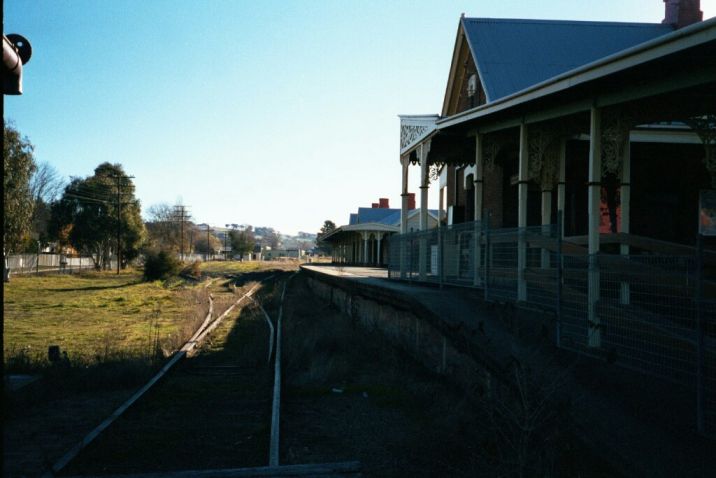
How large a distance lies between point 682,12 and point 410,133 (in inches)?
351

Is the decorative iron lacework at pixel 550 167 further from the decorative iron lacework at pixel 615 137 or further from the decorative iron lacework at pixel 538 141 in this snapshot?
the decorative iron lacework at pixel 615 137

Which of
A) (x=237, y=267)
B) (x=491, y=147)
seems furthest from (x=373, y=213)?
(x=491, y=147)

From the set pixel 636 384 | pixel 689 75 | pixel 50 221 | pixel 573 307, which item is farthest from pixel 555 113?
pixel 50 221

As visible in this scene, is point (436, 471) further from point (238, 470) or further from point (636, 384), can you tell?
point (636, 384)

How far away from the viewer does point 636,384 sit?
18.3ft

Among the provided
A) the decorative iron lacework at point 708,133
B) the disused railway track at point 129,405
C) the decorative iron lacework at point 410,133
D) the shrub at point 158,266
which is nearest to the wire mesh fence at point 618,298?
the decorative iron lacework at point 708,133

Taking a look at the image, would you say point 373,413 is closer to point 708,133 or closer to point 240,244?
point 708,133

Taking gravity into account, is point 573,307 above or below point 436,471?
above

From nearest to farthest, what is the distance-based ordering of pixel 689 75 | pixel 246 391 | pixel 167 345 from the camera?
pixel 689 75, pixel 246 391, pixel 167 345

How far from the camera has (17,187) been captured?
39781 millimetres

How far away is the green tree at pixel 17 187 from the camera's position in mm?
39219

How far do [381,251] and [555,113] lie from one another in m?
38.7

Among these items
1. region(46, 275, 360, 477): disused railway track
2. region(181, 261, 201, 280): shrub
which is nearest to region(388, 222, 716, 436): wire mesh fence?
region(46, 275, 360, 477): disused railway track

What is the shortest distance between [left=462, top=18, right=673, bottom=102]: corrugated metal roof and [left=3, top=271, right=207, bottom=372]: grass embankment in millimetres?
9877
